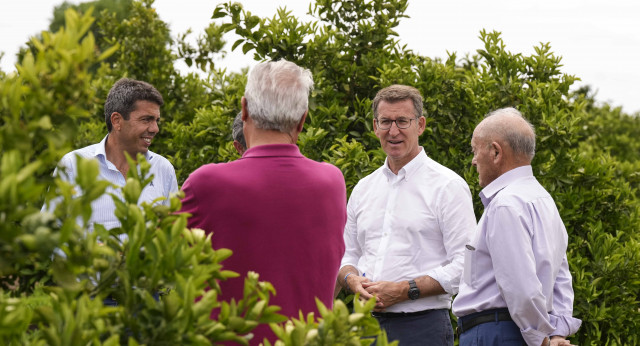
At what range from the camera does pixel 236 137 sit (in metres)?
5.00

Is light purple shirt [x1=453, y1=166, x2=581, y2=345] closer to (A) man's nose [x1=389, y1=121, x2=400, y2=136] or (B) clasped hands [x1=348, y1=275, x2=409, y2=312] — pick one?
(B) clasped hands [x1=348, y1=275, x2=409, y2=312]

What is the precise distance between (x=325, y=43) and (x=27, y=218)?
192 inches

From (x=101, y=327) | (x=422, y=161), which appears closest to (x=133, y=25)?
(x=422, y=161)

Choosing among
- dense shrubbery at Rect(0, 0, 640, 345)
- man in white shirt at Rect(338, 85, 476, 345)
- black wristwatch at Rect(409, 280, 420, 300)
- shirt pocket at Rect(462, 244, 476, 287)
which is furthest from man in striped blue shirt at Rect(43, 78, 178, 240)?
shirt pocket at Rect(462, 244, 476, 287)

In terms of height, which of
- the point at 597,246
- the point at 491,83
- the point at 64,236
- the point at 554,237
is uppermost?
the point at 491,83

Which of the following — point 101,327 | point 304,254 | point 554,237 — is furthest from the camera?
point 554,237

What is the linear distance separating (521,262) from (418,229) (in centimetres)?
88

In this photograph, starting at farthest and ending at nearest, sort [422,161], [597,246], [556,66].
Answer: [556,66] → [597,246] → [422,161]

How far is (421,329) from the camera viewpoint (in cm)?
445

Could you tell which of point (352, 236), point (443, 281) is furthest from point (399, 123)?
point (443, 281)

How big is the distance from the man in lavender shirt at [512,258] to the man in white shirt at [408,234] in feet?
1.05

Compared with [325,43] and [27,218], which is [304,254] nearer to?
[27,218]

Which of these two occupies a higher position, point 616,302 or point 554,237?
point 554,237

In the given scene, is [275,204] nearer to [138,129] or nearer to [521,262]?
[521,262]
